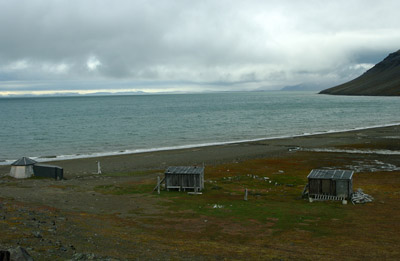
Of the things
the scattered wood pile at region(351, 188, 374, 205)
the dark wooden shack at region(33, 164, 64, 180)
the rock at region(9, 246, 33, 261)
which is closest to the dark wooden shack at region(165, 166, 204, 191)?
the scattered wood pile at region(351, 188, 374, 205)

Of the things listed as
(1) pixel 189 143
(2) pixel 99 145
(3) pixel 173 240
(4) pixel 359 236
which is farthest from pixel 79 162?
(4) pixel 359 236

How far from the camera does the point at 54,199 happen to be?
3042cm

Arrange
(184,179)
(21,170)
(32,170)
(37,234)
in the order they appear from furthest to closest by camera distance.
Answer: (32,170) → (21,170) → (184,179) → (37,234)

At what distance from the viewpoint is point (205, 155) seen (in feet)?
186

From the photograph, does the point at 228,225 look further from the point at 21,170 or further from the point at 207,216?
the point at 21,170

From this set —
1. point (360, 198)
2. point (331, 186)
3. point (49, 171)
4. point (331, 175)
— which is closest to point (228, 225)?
point (331, 186)

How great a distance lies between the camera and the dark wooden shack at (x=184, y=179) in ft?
110

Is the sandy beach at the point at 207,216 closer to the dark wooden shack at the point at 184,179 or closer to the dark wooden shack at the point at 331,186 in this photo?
the dark wooden shack at the point at 184,179

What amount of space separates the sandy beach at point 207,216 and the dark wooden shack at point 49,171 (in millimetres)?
1733

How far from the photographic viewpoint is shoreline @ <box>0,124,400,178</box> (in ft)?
159

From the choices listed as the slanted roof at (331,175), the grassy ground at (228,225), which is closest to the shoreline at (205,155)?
the grassy ground at (228,225)

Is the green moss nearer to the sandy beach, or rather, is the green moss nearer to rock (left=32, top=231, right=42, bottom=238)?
the sandy beach

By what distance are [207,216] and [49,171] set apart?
74.6 ft

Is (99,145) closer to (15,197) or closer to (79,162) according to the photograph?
(79,162)
